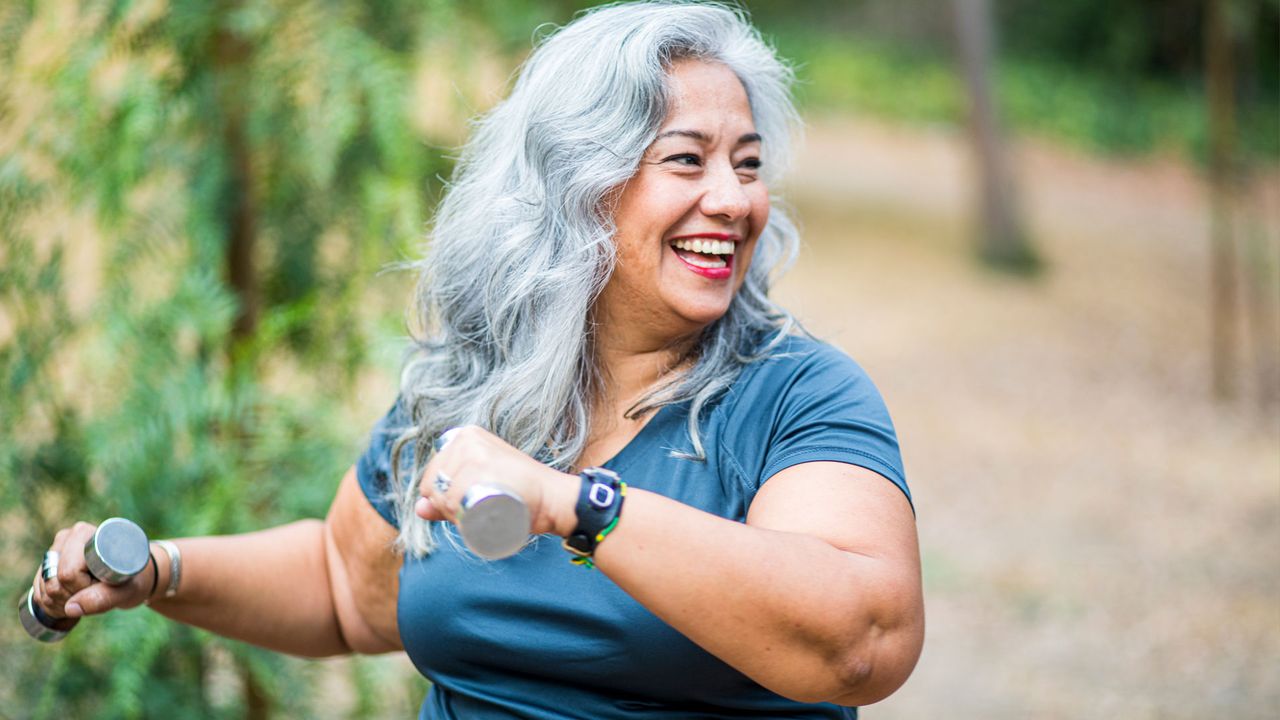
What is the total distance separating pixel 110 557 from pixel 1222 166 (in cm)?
866

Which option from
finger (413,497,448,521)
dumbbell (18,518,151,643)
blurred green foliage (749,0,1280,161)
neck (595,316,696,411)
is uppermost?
blurred green foliage (749,0,1280,161)

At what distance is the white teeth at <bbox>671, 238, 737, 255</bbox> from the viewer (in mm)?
1677

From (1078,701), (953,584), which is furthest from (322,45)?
(953,584)

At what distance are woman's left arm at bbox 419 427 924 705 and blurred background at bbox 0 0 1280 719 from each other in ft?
2.08

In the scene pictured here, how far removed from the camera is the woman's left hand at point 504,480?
1261 millimetres

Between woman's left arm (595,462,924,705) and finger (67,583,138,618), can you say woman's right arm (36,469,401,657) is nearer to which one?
finger (67,583,138,618)

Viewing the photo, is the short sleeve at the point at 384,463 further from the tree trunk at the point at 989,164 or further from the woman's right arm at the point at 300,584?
the tree trunk at the point at 989,164

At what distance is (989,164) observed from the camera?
1227cm

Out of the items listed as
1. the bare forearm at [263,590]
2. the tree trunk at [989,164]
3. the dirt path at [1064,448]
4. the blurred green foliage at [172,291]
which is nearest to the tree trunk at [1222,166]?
the dirt path at [1064,448]

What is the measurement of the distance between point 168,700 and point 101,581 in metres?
1.23

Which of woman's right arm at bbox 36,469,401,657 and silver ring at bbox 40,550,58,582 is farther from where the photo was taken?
woman's right arm at bbox 36,469,401,657

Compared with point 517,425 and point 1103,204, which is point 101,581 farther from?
point 1103,204

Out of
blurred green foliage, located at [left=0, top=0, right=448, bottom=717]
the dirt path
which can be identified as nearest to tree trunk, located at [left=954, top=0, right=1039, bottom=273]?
the dirt path

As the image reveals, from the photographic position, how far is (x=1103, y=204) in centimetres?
1568
